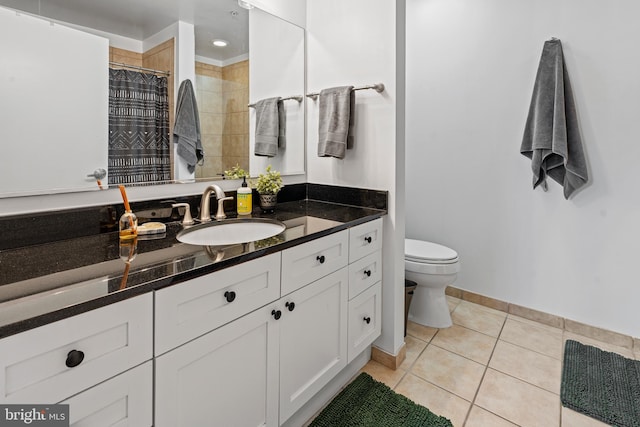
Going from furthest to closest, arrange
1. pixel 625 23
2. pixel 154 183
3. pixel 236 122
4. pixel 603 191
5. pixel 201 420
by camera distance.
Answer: pixel 603 191 → pixel 625 23 → pixel 236 122 → pixel 154 183 → pixel 201 420

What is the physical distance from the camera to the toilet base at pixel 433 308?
7.63ft

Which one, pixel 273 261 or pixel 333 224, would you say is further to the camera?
pixel 333 224

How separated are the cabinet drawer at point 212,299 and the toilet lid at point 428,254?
1.31 metres

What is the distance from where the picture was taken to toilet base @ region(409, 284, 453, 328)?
2.32 metres

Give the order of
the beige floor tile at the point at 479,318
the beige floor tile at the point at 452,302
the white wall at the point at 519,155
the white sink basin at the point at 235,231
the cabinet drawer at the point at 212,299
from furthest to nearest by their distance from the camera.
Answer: the beige floor tile at the point at 452,302, the beige floor tile at the point at 479,318, the white wall at the point at 519,155, the white sink basin at the point at 235,231, the cabinet drawer at the point at 212,299

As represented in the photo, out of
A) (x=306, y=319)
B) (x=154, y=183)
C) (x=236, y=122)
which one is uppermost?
(x=236, y=122)

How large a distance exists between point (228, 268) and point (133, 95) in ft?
2.75

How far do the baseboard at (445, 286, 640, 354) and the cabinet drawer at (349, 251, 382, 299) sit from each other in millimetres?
1240

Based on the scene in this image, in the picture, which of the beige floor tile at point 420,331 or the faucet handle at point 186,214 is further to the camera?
the beige floor tile at point 420,331

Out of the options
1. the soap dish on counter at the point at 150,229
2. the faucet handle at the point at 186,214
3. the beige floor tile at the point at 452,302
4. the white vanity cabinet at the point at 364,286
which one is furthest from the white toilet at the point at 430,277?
the soap dish on counter at the point at 150,229

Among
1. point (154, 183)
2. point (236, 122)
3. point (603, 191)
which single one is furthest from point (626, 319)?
point (154, 183)

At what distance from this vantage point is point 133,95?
4.42 feet

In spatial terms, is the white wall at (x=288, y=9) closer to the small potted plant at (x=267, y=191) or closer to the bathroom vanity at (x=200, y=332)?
the small potted plant at (x=267, y=191)

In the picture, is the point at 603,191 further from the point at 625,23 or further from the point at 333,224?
the point at 333,224
